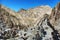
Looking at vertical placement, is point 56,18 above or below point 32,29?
above

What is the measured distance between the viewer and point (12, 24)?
16.7 m

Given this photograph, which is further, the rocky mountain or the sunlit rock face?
the sunlit rock face

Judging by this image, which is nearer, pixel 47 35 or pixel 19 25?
pixel 47 35

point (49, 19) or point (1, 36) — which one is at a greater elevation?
point (49, 19)

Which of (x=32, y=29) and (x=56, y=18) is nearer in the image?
(x=56, y=18)

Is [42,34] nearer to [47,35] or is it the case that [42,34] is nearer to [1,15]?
[47,35]

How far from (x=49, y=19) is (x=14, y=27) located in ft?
10.1

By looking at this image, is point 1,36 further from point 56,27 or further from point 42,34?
point 56,27

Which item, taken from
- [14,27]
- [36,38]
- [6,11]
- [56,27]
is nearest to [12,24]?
[14,27]

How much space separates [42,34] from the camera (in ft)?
50.8

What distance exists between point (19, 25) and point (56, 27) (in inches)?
141

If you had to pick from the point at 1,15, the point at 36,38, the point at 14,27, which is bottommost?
the point at 36,38

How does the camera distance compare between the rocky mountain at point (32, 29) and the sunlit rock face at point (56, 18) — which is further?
the sunlit rock face at point (56, 18)

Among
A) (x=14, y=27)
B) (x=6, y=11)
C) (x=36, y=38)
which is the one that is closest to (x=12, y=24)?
(x=14, y=27)
